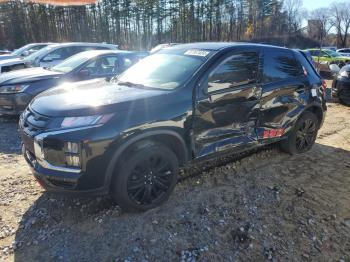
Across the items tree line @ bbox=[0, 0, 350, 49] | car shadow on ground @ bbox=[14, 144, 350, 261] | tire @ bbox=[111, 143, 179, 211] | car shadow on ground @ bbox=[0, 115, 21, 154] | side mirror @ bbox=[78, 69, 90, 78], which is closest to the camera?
car shadow on ground @ bbox=[14, 144, 350, 261]

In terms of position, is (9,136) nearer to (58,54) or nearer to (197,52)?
(197,52)

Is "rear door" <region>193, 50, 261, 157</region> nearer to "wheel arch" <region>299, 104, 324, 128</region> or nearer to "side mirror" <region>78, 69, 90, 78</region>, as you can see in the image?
"wheel arch" <region>299, 104, 324, 128</region>

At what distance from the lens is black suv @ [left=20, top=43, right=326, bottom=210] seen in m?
3.15

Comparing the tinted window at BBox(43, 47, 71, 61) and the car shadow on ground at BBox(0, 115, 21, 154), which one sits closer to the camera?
the car shadow on ground at BBox(0, 115, 21, 154)

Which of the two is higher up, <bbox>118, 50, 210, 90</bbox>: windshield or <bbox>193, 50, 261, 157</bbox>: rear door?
<bbox>118, 50, 210, 90</bbox>: windshield

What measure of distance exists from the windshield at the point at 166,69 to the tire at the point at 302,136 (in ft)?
6.90

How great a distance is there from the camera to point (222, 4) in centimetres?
5672

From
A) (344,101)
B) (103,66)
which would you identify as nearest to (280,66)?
(103,66)

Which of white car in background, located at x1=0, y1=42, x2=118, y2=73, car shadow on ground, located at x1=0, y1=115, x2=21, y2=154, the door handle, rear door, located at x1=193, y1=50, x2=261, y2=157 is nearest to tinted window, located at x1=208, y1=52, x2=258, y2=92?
rear door, located at x1=193, y1=50, x2=261, y2=157

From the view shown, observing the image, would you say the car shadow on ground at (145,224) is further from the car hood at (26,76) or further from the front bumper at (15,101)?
the car hood at (26,76)

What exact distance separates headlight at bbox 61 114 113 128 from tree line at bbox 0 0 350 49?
4540cm

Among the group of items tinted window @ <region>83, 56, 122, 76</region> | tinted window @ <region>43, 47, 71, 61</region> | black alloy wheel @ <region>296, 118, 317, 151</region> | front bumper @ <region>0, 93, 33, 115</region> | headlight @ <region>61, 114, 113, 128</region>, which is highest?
tinted window @ <region>43, 47, 71, 61</region>

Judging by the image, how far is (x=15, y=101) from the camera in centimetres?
680

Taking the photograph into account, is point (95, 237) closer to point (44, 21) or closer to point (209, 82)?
point (209, 82)
